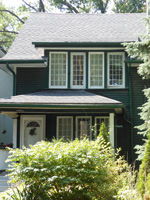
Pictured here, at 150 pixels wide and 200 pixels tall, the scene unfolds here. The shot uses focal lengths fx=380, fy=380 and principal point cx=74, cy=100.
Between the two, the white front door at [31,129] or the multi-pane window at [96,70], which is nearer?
the white front door at [31,129]

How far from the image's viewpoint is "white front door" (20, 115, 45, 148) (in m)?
14.9

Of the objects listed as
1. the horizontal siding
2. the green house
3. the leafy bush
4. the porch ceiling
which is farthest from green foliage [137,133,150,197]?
the horizontal siding

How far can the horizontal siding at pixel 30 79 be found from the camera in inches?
616

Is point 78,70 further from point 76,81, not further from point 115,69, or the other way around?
point 115,69

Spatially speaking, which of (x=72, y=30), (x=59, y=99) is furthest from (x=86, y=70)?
(x=59, y=99)

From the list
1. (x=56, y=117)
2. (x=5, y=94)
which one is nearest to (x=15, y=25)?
(x=5, y=94)

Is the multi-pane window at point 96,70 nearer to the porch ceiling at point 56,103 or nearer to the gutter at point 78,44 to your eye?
the gutter at point 78,44

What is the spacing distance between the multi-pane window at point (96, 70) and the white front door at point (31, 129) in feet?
8.20

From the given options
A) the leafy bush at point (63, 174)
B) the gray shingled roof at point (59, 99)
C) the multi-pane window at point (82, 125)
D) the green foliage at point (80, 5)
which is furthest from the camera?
the green foliage at point (80, 5)

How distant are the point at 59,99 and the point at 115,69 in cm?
339

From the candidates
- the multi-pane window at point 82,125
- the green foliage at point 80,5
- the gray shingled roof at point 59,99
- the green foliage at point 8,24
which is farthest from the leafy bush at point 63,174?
the green foliage at point 8,24

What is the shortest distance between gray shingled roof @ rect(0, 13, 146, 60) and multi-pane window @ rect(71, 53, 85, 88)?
2.41 ft

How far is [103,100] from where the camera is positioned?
1316cm

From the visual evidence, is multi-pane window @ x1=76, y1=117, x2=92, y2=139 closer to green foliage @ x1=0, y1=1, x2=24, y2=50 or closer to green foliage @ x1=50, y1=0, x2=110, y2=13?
green foliage @ x1=50, y1=0, x2=110, y2=13
